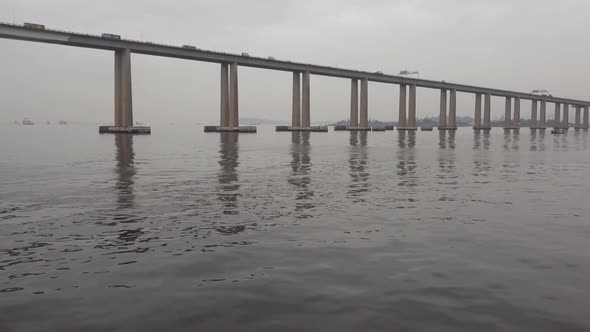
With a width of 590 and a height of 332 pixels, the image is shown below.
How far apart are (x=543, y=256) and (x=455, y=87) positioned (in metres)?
205

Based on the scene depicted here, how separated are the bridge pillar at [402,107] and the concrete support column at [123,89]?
112021mm

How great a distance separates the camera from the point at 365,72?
165m

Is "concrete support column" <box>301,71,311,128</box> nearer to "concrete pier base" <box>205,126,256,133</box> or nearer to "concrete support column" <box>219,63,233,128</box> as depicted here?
"concrete pier base" <box>205,126,256,133</box>

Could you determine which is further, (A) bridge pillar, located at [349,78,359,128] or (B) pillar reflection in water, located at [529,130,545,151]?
(A) bridge pillar, located at [349,78,359,128]

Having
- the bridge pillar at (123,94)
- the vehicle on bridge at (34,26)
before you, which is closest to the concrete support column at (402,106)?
the bridge pillar at (123,94)

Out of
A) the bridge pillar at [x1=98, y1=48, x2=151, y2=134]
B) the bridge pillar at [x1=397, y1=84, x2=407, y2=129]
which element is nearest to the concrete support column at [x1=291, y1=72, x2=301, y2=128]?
the bridge pillar at [x1=397, y1=84, x2=407, y2=129]

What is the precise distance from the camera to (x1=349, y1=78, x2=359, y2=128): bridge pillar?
165000 mm

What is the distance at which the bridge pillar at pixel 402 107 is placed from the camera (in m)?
182

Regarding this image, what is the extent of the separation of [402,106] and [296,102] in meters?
58.8

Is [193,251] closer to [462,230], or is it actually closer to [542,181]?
[462,230]

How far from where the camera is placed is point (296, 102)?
146250mm

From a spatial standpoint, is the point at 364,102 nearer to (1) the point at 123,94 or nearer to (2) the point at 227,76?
(2) the point at 227,76

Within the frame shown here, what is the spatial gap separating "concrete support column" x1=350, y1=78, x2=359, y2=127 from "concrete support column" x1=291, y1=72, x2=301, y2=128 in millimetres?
26855

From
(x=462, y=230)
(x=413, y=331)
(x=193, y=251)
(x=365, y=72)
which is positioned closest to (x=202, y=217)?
(x=193, y=251)
